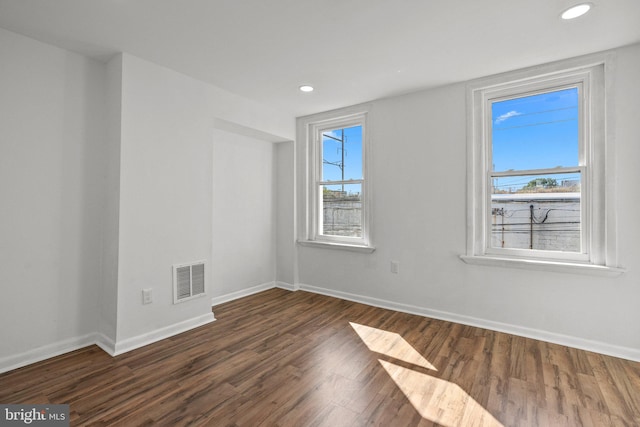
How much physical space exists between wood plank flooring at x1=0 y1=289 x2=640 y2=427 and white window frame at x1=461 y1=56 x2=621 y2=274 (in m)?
0.74

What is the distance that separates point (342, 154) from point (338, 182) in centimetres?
39

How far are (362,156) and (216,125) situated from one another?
5.94ft

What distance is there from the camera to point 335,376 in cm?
218

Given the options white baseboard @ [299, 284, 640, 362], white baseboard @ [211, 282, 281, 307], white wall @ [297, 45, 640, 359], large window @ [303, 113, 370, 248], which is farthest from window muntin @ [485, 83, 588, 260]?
white baseboard @ [211, 282, 281, 307]

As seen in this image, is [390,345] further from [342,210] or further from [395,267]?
[342,210]

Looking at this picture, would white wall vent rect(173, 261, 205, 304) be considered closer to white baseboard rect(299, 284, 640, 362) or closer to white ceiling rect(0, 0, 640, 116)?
white baseboard rect(299, 284, 640, 362)

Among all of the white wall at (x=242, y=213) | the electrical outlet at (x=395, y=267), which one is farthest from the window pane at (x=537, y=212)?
the white wall at (x=242, y=213)

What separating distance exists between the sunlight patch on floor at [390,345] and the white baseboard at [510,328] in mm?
633

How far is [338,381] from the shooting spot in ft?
6.93

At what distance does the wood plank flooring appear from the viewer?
5.79 ft

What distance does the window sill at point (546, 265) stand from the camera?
2.49 metres

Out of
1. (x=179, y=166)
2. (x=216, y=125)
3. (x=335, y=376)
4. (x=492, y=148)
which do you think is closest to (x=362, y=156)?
(x=492, y=148)

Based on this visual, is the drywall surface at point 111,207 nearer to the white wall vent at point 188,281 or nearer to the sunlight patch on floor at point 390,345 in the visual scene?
the white wall vent at point 188,281

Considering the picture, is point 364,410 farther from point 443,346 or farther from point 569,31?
point 569,31
